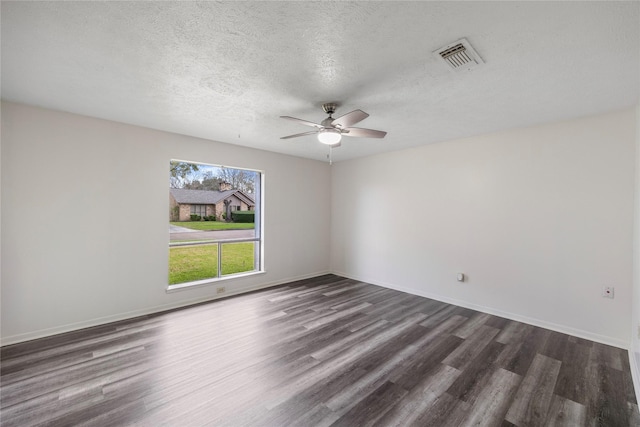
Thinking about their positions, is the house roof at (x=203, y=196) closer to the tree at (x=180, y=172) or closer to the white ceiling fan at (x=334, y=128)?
the tree at (x=180, y=172)

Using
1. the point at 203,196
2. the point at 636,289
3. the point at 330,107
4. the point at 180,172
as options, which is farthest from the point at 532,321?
the point at 180,172

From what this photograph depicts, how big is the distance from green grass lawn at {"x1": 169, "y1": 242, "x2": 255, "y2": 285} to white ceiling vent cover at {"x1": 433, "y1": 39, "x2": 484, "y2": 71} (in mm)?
4018

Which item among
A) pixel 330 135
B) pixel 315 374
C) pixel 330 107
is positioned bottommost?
pixel 315 374

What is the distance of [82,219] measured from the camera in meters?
3.15

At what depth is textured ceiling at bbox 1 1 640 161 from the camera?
4.91ft

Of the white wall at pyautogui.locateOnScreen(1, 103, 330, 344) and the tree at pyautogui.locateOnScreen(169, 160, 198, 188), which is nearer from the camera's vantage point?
the white wall at pyautogui.locateOnScreen(1, 103, 330, 344)

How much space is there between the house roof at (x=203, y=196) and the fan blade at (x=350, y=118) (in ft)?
8.95

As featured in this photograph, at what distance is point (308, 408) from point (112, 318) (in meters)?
2.93

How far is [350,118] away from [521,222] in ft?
9.01

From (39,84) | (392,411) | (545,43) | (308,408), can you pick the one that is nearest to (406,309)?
(392,411)

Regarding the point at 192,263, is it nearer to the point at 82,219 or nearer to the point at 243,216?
the point at 243,216

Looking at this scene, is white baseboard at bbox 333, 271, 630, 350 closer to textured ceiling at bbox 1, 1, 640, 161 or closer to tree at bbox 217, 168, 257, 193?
textured ceiling at bbox 1, 1, 640, 161

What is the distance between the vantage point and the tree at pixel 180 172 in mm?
3959

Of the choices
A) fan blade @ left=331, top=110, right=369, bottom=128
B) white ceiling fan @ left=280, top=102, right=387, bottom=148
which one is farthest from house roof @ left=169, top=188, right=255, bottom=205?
fan blade @ left=331, top=110, right=369, bottom=128
